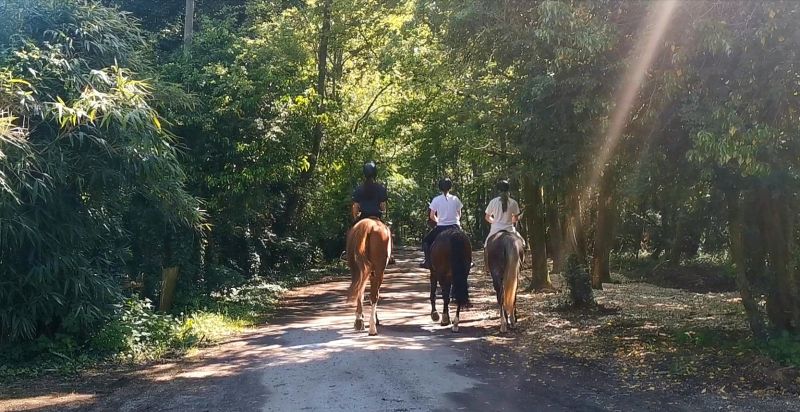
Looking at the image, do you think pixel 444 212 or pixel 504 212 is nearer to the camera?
pixel 504 212

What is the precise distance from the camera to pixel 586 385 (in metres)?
7.58

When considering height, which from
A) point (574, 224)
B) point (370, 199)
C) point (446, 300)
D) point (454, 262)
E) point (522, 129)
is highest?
point (522, 129)

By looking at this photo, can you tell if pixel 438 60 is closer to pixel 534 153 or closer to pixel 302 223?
pixel 534 153

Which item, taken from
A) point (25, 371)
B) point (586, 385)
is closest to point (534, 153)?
point (586, 385)

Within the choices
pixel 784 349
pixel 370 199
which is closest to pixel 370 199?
pixel 370 199

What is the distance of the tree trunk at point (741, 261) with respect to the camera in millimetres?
8367

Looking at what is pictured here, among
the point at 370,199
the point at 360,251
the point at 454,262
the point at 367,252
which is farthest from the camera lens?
the point at 454,262

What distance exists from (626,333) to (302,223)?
1759 centimetres

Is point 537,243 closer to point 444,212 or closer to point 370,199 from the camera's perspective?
point 444,212

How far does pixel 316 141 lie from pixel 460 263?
12241 mm

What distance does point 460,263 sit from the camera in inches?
455

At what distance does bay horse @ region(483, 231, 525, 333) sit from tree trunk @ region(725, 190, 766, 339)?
3292 millimetres

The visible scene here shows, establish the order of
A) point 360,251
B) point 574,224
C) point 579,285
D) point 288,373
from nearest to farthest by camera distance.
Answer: point 288,373
point 360,251
point 579,285
point 574,224

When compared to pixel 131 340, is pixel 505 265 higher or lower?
higher
